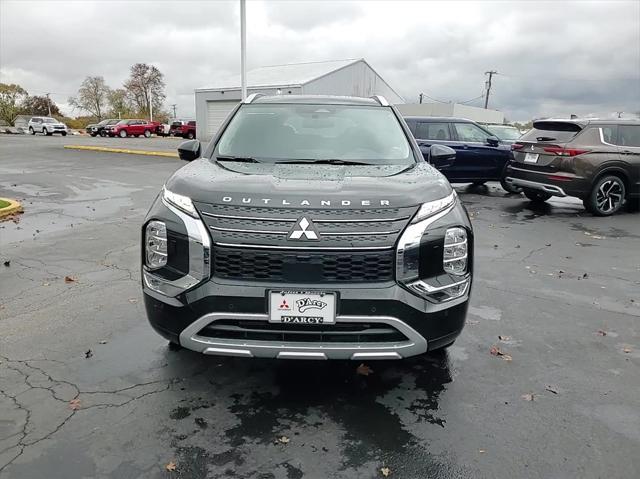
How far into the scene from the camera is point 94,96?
254 ft

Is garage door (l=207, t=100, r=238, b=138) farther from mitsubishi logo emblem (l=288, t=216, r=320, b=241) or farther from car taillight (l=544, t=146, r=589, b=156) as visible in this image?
mitsubishi logo emblem (l=288, t=216, r=320, b=241)

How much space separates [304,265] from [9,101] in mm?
78738

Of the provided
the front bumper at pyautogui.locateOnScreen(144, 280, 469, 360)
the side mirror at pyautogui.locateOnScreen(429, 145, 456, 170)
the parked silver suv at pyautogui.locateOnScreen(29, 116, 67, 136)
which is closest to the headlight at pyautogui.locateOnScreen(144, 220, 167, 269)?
the front bumper at pyautogui.locateOnScreen(144, 280, 469, 360)

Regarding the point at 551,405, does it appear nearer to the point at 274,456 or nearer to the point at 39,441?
the point at 274,456

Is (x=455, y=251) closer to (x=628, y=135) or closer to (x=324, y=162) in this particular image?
(x=324, y=162)

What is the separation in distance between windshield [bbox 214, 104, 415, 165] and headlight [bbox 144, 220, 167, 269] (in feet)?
3.77

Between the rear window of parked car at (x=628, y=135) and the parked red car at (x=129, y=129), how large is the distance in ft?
140

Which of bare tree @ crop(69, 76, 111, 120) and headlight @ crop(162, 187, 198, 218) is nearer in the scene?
headlight @ crop(162, 187, 198, 218)

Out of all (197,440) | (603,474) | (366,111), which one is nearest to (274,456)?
(197,440)

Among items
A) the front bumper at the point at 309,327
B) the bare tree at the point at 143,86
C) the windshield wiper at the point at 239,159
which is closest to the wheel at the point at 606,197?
the windshield wiper at the point at 239,159

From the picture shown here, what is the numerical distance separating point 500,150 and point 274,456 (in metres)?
11.2

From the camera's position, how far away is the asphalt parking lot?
101 inches

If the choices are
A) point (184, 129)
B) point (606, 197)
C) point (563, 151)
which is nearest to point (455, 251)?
point (563, 151)

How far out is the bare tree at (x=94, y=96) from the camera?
254 ft
